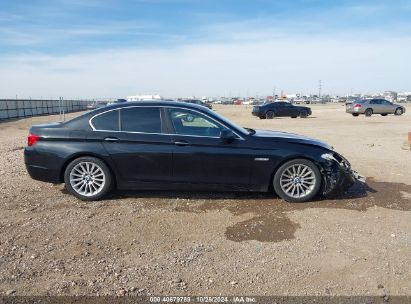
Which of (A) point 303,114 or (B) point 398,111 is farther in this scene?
(B) point 398,111

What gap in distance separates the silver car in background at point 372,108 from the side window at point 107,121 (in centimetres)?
2826

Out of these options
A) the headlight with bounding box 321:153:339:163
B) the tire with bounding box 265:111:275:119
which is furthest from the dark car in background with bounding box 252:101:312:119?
the headlight with bounding box 321:153:339:163

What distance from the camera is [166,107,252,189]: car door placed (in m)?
5.78

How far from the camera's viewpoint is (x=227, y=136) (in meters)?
5.75

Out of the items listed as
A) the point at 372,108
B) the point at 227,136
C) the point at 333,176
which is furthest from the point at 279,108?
the point at 227,136

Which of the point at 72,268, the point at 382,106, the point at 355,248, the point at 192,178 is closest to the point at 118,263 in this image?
the point at 72,268

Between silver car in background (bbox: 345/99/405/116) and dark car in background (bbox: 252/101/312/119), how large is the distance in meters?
3.62

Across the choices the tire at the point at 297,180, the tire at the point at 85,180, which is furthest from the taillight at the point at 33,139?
the tire at the point at 297,180

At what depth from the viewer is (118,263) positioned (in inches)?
154

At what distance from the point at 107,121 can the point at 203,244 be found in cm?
266

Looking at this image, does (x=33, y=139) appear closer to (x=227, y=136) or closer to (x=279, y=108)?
(x=227, y=136)

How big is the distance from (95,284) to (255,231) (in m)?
2.04

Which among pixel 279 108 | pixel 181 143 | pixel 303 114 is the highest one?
pixel 181 143

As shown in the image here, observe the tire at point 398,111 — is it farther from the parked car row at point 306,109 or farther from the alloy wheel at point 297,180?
the alloy wheel at point 297,180
